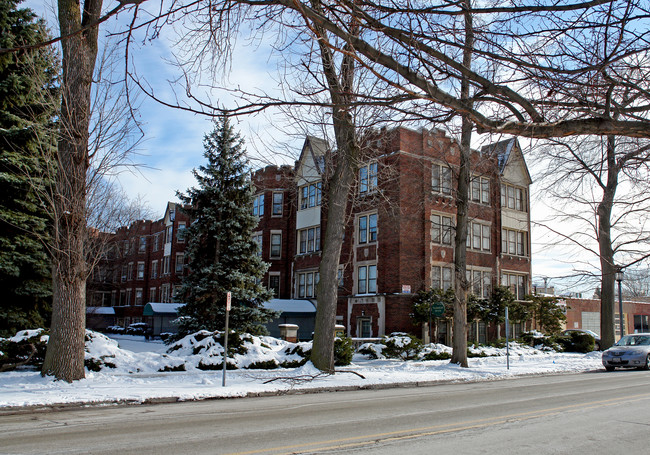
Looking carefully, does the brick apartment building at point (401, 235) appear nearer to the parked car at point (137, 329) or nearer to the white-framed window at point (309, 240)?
the white-framed window at point (309, 240)

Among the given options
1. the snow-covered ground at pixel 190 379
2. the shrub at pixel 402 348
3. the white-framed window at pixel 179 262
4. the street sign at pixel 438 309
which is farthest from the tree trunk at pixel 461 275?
the white-framed window at pixel 179 262

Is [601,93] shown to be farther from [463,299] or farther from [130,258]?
[130,258]

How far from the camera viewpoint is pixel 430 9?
218 inches

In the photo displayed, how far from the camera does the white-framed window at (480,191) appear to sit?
114 ft

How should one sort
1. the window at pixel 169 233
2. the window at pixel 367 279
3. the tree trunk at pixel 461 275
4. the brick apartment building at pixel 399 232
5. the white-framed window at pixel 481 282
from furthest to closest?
the window at pixel 169 233 < the white-framed window at pixel 481 282 < the window at pixel 367 279 < the brick apartment building at pixel 399 232 < the tree trunk at pixel 461 275

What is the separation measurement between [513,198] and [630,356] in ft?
57.2

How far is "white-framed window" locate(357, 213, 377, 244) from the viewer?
32.6m

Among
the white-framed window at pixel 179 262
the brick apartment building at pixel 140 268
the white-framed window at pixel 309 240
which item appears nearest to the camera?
the white-framed window at pixel 309 240

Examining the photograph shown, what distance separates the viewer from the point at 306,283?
37344 millimetres

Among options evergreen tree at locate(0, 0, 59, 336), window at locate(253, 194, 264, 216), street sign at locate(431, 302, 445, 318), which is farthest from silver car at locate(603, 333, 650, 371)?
window at locate(253, 194, 264, 216)

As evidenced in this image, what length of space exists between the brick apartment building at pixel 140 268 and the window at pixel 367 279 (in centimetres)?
2309

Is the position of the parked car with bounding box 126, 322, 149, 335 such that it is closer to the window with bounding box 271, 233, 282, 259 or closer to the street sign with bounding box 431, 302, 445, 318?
the window with bounding box 271, 233, 282, 259

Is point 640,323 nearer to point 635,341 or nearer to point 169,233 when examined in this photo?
point 635,341

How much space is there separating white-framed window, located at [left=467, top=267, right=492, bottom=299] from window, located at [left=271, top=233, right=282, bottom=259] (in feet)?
45.1
